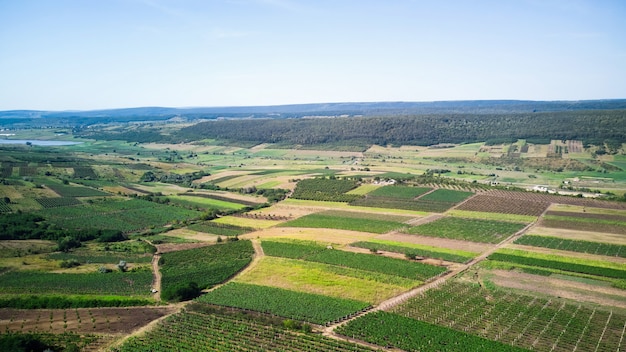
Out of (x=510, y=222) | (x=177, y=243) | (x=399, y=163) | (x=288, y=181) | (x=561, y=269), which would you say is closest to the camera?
(x=561, y=269)

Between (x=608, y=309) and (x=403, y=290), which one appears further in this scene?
(x=403, y=290)

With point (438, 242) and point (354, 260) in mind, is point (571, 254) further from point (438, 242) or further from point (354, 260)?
point (354, 260)

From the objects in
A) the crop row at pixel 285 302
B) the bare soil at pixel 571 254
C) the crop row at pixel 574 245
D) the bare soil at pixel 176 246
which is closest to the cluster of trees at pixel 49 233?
the bare soil at pixel 176 246

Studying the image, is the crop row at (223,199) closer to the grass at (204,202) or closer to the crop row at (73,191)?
the grass at (204,202)

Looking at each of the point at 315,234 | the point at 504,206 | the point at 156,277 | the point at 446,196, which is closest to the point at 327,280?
the point at 156,277

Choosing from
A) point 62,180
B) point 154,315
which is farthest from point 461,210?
point 62,180

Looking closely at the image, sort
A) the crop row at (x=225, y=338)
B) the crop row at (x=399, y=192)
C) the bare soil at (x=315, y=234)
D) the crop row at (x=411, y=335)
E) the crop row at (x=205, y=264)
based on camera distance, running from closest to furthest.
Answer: the crop row at (x=411, y=335) → the crop row at (x=225, y=338) → the crop row at (x=205, y=264) → the bare soil at (x=315, y=234) → the crop row at (x=399, y=192)

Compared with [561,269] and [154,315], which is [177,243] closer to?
[154,315]
